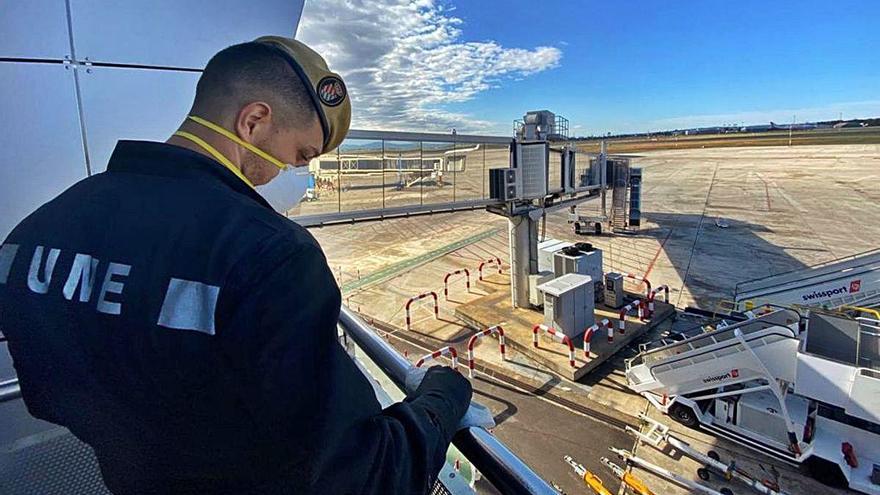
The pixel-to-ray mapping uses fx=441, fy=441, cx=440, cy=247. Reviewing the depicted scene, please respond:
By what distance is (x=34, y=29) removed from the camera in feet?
7.31

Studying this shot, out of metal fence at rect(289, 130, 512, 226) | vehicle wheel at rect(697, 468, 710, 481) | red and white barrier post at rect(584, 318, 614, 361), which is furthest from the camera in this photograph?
red and white barrier post at rect(584, 318, 614, 361)

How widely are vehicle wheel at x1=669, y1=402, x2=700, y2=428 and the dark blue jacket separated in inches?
355

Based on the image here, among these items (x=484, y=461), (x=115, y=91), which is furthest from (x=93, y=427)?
(x=115, y=91)

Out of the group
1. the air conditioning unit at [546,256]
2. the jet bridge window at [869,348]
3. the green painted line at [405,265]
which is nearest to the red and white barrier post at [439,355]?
the air conditioning unit at [546,256]

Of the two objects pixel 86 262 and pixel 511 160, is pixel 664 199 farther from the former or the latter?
pixel 86 262

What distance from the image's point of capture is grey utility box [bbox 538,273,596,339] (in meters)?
10.8

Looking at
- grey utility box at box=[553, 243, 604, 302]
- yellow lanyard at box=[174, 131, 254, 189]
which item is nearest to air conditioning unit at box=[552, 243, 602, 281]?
grey utility box at box=[553, 243, 604, 302]

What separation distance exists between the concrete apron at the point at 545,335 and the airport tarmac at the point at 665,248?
0.36 meters

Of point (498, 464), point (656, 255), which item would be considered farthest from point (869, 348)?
point (656, 255)

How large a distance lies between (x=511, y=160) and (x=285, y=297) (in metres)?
11.6

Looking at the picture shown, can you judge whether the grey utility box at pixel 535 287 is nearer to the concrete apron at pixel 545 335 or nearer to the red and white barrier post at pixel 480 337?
the concrete apron at pixel 545 335

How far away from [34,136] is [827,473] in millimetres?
10191

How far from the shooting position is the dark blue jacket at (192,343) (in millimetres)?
896

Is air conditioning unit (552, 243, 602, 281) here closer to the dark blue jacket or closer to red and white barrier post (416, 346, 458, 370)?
red and white barrier post (416, 346, 458, 370)
